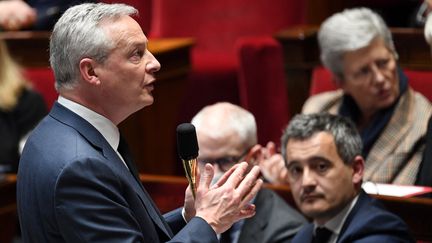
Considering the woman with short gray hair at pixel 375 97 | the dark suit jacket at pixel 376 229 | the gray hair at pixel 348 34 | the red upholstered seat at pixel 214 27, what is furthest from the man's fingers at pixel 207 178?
the red upholstered seat at pixel 214 27

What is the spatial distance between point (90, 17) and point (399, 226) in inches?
21.0

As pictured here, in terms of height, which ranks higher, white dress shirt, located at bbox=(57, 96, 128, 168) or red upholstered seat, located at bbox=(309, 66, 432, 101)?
white dress shirt, located at bbox=(57, 96, 128, 168)

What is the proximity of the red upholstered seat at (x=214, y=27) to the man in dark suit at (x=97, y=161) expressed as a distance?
3.71 ft

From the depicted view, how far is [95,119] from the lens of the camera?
930mm

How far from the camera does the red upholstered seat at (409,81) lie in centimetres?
175

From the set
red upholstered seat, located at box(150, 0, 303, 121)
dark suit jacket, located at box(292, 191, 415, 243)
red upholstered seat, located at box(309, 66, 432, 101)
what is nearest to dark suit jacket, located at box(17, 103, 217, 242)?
dark suit jacket, located at box(292, 191, 415, 243)

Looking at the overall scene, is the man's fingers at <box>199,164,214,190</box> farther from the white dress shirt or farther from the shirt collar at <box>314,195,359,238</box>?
the shirt collar at <box>314,195,359,238</box>

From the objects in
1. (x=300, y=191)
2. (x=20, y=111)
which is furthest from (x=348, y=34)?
(x=20, y=111)

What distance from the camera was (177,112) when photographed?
206 cm

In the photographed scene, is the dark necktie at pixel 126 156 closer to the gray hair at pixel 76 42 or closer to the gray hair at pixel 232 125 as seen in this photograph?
the gray hair at pixel 76 42

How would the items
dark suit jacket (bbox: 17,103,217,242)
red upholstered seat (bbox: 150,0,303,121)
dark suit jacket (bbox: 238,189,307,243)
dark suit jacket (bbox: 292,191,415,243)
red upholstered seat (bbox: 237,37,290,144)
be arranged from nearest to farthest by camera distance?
dark suit jacket (bbox: 17,103,217,242)
dark suit jacket (bbox: 292,191,415,243)
dark suit jacket (bbox: 238,189,307,243)
red upholstered seat (bbox: 237,37,290,144)
red upholstered seat (bbox: 150,0,303,121)

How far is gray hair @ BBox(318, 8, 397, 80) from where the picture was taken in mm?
1694

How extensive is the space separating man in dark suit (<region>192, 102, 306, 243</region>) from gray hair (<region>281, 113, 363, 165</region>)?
0.21ft

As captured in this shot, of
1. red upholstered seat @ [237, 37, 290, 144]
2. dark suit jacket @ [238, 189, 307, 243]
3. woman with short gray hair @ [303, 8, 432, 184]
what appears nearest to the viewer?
dark suit jacket @ [238, 189, 307, 243]
